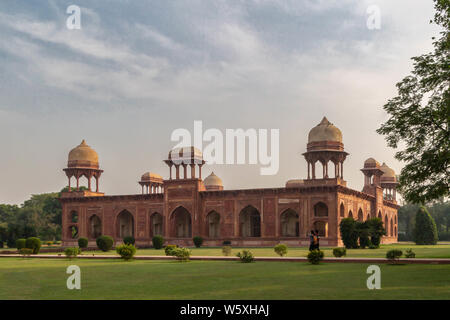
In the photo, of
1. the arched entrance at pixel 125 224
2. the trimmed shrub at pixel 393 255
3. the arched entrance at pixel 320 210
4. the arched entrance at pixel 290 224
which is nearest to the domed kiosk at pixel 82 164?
the arched entrance at pixel 125 224

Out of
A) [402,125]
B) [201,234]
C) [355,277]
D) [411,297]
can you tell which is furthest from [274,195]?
[411,297]

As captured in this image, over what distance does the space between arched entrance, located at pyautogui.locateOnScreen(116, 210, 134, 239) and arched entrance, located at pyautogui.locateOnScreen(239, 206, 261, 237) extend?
35.7 feet

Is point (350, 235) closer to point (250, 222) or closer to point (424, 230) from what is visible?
point (250, 222)

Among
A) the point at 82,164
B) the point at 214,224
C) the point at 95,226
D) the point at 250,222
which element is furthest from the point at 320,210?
the point at 82,164

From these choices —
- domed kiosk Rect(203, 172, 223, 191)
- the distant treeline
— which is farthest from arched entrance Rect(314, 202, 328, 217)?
the distant treeline

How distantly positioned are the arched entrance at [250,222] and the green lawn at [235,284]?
89.2 ft

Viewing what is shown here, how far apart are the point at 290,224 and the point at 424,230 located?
33.6 feet

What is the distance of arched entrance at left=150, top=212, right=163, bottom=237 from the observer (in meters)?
45.4

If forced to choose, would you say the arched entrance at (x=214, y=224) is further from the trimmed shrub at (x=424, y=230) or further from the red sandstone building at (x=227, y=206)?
the trimmed shrub at (x=424, y=230)

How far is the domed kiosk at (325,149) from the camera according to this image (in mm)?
39219

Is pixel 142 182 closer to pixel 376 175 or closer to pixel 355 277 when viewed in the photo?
pixel 376 175

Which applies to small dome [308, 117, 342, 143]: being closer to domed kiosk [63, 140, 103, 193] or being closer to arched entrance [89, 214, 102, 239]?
domed kiosk [63, 140, 103, 193]

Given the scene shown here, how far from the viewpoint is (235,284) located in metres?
11.3

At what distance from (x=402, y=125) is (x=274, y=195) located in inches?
882
